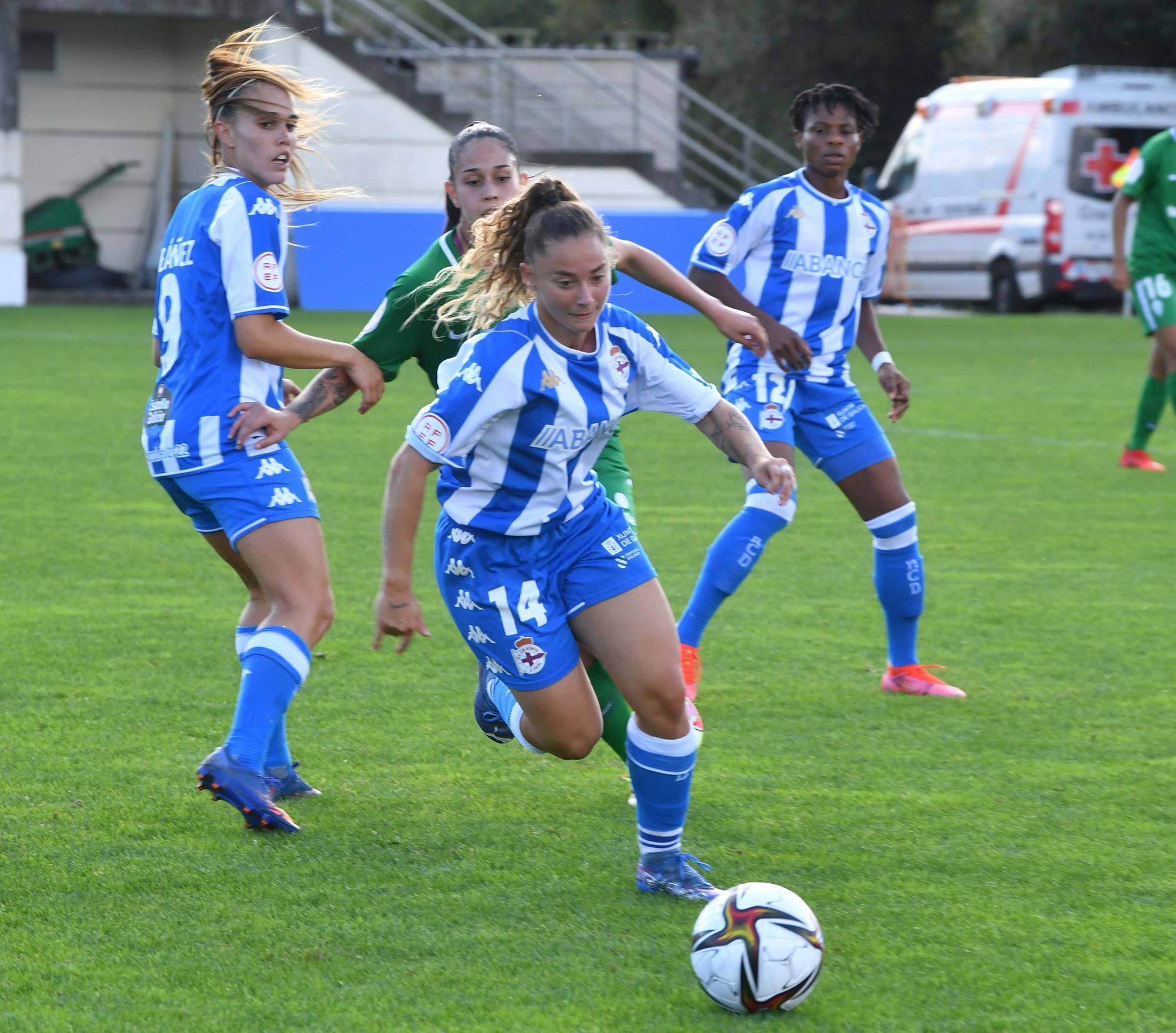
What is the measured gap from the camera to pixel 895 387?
596cm

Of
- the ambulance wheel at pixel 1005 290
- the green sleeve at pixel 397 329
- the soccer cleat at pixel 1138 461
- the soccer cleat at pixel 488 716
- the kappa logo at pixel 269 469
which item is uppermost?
the green sleeve at pixel 397 329

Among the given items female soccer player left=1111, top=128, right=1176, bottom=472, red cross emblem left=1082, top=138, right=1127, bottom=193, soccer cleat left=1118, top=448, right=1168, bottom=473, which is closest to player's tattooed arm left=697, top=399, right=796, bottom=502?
female soccer player left=1111, top=128, right=1176, bottom=472

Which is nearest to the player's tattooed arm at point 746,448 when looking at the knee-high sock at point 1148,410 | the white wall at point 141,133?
the knee-high sock at point 1148,410

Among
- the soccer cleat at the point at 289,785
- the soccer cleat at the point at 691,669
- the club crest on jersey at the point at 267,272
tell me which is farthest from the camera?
the soccer cleat at the point at 691,669

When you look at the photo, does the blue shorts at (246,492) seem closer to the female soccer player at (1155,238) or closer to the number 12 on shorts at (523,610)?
the number 12 on shorts at (523,610)

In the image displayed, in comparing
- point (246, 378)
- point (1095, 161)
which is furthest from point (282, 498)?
point (1095, 161)

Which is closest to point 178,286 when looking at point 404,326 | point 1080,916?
point 404,326

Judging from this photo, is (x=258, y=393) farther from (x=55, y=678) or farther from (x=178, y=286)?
(x=55, y=678)

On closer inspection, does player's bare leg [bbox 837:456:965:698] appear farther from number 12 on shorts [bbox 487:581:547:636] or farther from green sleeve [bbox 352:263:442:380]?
number 12 on shorts [bbox 487:581:547:636]

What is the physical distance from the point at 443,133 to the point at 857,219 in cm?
2166

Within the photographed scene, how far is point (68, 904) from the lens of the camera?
3.76 metres

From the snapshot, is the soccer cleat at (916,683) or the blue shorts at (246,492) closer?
the blue shorts at (246,492)

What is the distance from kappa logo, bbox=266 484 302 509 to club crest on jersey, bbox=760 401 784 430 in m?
2.02

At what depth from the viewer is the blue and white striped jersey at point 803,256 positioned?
591cm
